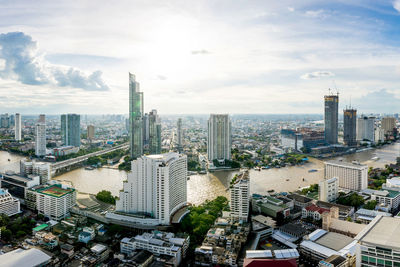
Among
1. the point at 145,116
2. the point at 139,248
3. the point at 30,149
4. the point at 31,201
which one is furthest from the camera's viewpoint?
the point at 30,149

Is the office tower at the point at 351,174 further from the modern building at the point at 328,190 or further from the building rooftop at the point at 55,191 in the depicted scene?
the building rooftop at the point at 55,191

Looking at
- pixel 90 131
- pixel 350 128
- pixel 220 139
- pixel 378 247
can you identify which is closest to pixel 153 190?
pixel 378 247

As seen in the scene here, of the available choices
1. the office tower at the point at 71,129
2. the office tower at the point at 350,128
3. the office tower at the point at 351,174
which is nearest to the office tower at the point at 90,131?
the office tower at the point at 71,129

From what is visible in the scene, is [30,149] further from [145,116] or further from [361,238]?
[361,238]

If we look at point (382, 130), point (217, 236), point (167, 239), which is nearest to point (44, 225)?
point (167, 239)

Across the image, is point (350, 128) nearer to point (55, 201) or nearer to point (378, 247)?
point (378, 247)

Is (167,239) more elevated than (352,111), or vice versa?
(352,111)
